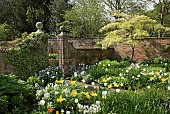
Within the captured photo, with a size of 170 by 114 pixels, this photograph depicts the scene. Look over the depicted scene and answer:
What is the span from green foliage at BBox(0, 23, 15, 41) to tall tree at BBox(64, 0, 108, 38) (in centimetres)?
501

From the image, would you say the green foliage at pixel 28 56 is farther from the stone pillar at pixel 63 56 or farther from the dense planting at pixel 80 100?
the dense planting at pixel 80 100

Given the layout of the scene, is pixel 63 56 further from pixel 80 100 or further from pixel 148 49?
pixel 148 49

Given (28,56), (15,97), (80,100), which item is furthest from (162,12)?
(15,97)

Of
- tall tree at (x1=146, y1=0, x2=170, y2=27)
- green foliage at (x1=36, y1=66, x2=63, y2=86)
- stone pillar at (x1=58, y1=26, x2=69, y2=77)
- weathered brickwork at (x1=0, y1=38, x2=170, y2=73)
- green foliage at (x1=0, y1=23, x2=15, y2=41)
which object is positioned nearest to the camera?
green foliage at (x1=36, y1=66, x2=63, y2=86)

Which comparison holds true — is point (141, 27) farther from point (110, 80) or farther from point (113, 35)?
point (110, 80)

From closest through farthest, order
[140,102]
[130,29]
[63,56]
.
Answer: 1. [140,102]
2. [63,56]
3. [130,29]

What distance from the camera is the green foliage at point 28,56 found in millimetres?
8602

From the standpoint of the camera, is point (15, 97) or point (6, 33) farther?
point (6, 33)

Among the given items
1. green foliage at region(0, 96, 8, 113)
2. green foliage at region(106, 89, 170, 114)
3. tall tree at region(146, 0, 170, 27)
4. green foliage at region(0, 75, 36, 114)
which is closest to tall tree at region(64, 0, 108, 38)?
tall tree at region(146, 0, 170, 27)

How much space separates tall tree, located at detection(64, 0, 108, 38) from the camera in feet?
57.6

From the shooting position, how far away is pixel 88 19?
17609mm

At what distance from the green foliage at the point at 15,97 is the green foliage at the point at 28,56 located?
342cm

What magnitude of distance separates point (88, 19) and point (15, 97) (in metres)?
13.5

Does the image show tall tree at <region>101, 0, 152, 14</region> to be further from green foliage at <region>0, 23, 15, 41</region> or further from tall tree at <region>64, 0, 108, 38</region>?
green foliage at <region>0, 23, 15, 41</region>
